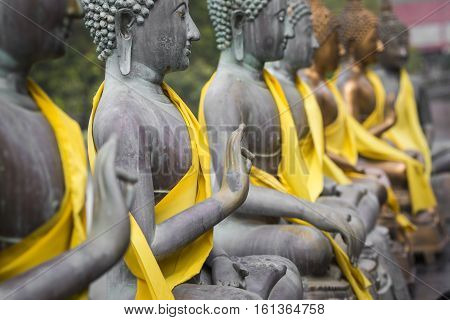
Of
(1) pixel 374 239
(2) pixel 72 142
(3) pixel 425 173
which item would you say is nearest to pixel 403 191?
(3) pixel 425 173

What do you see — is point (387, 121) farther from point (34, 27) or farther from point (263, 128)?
point (34, 27)

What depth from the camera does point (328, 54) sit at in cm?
732

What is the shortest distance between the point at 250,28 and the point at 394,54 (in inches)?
172

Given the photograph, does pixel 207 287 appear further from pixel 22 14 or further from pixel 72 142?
pixel 22 14

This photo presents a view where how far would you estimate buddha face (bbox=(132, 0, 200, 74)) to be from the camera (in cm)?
367

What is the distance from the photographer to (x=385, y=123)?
8.10 meters

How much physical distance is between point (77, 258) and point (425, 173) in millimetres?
5977

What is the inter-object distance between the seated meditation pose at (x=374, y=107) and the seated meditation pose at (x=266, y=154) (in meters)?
2.96

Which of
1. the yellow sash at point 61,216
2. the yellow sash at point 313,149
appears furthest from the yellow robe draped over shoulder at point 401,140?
the yellow sash at point 61,216

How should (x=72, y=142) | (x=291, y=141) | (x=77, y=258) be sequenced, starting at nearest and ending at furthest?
(x=77, y=258) → (x=72, y=142) → (x=291, y=141)

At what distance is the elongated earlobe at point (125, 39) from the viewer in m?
3.66

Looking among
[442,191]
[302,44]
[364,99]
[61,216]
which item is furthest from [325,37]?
[61,216]

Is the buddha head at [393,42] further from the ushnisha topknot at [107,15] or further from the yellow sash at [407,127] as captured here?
the ushnisha topknot at [107,15]

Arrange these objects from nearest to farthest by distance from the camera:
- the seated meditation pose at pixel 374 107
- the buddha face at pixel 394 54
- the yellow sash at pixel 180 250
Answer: the yellow sash at pixel 180 250, the seated meditation pose at pixel 374 107, the buddha face at pixel 394 54
